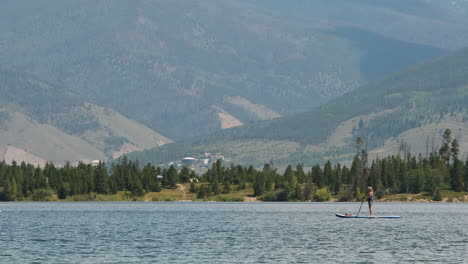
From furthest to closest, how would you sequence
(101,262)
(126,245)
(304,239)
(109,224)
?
1. (109,224)
2. (304,239)
3. (126,245)
4. (101,262)

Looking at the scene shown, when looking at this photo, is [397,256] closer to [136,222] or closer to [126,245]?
[126,245]

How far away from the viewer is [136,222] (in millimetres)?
179125

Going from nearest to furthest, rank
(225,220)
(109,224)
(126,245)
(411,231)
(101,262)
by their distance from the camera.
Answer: (101,262) < (126,245) < (411,231) < (109,224) < (225,220)

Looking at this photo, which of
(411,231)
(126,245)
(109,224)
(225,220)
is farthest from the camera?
(225,220)

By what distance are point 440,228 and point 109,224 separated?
52.9 meters

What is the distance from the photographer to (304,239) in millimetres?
134500

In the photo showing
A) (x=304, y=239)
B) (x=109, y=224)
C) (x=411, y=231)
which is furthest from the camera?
(x=109, y=224)

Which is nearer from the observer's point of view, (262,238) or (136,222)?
(262,238)

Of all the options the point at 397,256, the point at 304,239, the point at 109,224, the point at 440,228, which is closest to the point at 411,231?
the point at 440,228

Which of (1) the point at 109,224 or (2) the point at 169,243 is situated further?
(1) the point at 109,224

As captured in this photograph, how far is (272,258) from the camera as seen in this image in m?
112

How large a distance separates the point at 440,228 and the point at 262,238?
34.3 metres

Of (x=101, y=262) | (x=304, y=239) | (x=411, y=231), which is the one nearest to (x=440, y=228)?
(x=411, y=231)

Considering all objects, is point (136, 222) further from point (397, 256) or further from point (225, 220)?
point (397, 256)
